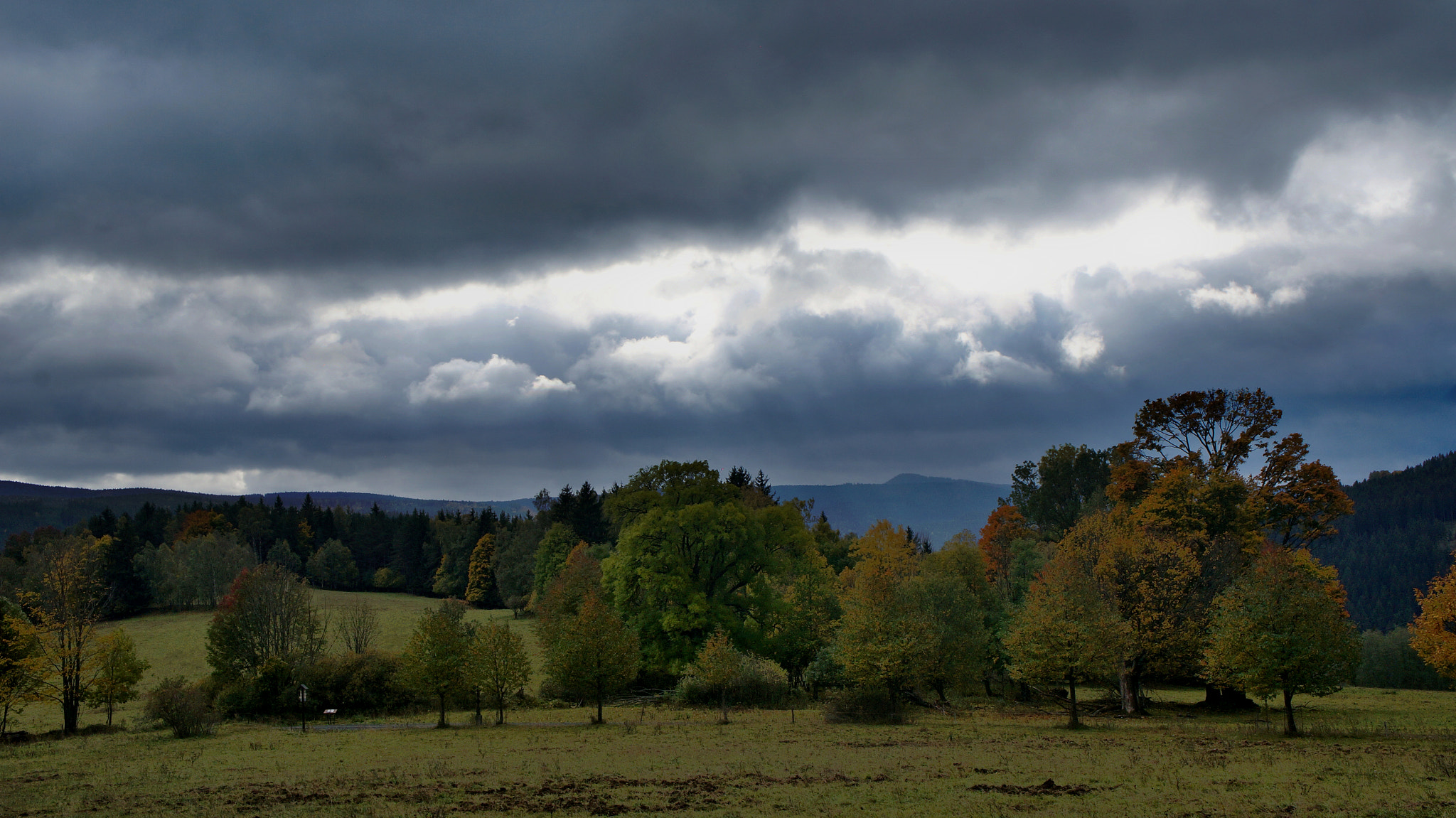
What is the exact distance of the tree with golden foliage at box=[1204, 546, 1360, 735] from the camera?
35.2m

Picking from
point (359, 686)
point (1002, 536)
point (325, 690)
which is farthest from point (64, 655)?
point (1002, 536)

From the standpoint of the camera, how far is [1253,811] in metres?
19.7

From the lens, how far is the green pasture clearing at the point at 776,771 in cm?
2102

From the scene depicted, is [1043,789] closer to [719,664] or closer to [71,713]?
[719,664]

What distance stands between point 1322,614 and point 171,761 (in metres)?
48.0

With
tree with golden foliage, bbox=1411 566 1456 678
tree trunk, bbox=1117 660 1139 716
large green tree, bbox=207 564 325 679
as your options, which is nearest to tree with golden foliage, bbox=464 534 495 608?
large green tree, bbox=207 564 325 679

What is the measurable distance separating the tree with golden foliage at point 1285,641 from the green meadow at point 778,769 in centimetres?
220

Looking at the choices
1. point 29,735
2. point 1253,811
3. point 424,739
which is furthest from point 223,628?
point 1253,811

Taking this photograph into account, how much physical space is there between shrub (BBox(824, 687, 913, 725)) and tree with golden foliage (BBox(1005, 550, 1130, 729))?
23.3ft

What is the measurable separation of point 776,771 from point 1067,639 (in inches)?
830

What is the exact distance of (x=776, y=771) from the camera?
2684 cm

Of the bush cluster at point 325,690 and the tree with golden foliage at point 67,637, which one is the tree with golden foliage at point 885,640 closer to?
the bush cluster at point 325,690

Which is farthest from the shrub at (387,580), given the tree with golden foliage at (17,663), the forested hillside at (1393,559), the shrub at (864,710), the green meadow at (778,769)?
the forested hillside at (1393,559)

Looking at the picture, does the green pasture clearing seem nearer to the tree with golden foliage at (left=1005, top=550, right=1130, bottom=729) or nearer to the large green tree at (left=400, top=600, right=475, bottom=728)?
the tree with golden foliage at (left=1005, top=550, right=1130, bottom=729)
